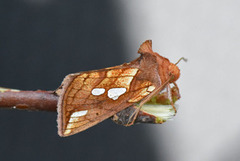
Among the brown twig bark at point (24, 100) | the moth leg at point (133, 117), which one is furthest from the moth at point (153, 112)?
the brown twig bark at point (24, 100)


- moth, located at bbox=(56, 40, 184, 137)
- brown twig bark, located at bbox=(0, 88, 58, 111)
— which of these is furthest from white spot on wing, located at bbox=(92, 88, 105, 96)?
brown twig bark, located at bbox=(0, 88, 58, 111)

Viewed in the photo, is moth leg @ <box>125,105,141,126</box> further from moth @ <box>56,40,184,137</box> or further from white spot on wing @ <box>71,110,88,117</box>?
white spot on wing @ <box>71,110,88,117</box>

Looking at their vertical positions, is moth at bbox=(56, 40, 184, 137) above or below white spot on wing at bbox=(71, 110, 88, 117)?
above

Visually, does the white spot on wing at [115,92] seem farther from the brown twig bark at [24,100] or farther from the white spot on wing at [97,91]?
the brown twig bark at [24,100]

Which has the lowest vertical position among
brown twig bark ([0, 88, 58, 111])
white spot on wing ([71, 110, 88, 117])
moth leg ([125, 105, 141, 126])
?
moth leg ([125, 105, 141, 126])

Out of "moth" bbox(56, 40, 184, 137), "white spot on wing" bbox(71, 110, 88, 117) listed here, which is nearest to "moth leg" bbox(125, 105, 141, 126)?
"moth" bbox(56, 40, 184, 137)

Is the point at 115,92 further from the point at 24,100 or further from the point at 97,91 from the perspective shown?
the point at 24,100

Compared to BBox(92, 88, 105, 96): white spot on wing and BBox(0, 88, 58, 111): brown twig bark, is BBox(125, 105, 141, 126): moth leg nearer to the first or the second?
BBox(92, 88, 105, 96): white spot on wing

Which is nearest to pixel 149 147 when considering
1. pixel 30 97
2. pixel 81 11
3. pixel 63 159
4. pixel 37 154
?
pixel 63 159
